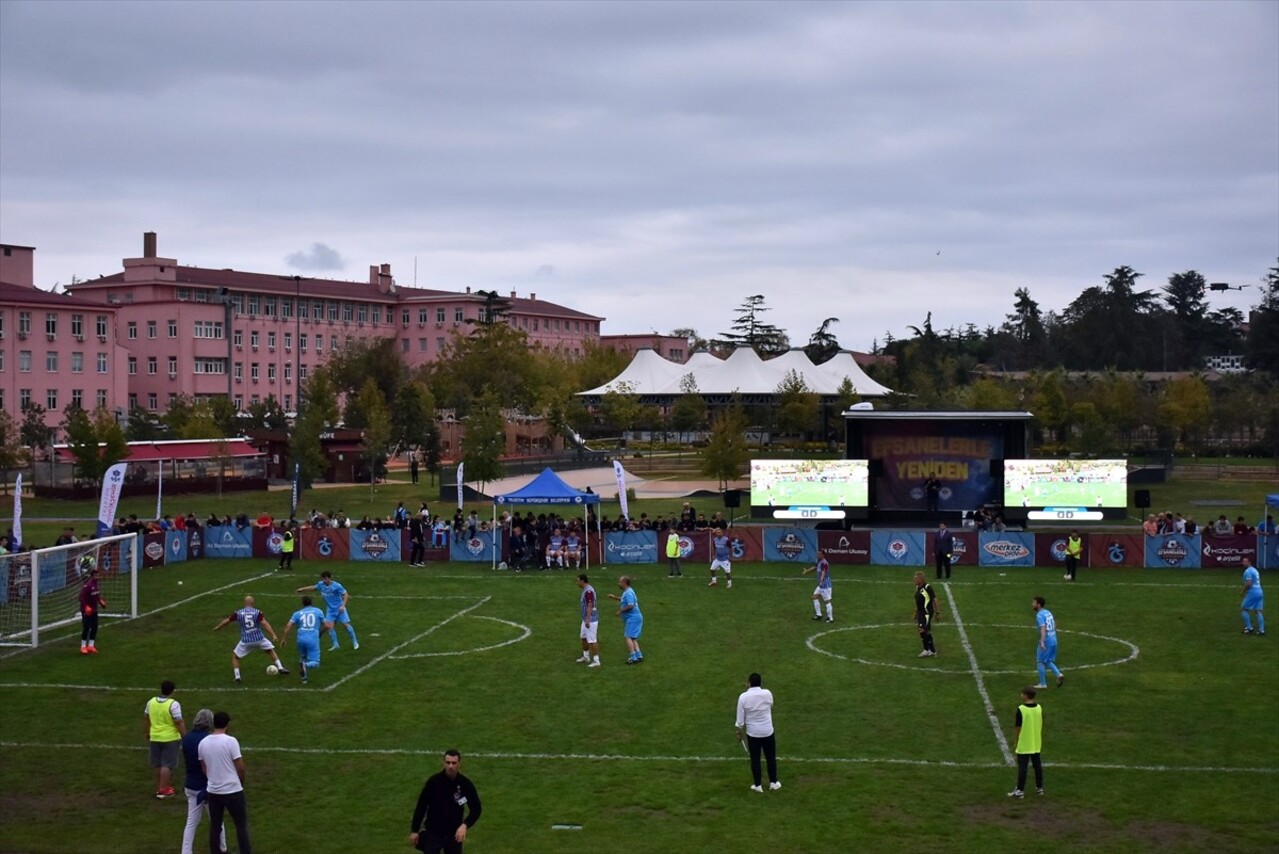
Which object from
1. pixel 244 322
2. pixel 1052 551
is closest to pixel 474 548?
pixel 1052 551

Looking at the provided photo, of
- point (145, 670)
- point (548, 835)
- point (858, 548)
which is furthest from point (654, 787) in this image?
point (858, 548)

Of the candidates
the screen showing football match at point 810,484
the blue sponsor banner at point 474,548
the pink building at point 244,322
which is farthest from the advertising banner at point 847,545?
the pink building at point 244,322

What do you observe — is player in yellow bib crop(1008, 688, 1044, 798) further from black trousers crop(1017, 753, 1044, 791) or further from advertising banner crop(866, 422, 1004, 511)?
advertising banner crop(866, 422, 1004, 511)

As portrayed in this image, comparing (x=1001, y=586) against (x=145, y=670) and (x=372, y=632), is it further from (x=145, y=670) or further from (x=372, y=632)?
(x=145, y=670)

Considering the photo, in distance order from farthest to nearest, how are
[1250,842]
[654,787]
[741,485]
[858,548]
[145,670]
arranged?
[741,485], [858,548], [145,670], [654,787], [1250,842]

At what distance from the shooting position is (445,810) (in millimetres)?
11016

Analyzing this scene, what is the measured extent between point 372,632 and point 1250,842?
1765 centimetres

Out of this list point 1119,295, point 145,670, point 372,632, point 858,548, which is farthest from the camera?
point 1119,295

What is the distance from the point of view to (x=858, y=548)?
3769 cm

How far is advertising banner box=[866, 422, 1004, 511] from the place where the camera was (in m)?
45.8

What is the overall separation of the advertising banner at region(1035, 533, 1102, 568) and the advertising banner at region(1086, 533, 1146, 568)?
192mm

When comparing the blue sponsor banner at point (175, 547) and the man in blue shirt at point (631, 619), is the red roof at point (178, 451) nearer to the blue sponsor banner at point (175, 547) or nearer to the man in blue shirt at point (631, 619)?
the blue sponsor banner at point (175, 547)

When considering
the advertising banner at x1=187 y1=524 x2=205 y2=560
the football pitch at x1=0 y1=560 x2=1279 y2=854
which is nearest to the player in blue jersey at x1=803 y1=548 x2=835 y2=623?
the football pitch at x1=0 y1=560 x2=1279 y2=854

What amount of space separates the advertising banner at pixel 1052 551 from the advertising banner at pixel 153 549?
25.4 meters
